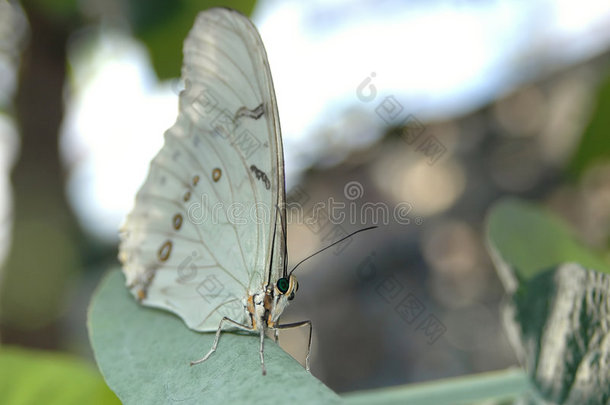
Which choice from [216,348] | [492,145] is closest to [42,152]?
[216,348]

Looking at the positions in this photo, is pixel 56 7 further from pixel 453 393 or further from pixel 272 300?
pixel 453 393

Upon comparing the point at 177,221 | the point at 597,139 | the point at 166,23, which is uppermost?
the point at 166,23

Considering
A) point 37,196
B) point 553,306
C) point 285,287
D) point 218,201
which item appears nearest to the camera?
point 553,306

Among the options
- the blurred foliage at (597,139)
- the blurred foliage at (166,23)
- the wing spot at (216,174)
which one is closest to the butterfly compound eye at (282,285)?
the wing spot at (216,174)

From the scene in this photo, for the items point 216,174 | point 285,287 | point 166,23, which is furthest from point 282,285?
point 166,23

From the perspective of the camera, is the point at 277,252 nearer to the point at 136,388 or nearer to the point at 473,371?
the point at 136,388

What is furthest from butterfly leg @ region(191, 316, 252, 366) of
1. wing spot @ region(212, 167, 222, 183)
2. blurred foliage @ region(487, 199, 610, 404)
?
blurred foliage @ region(487, 199, 610, 404)

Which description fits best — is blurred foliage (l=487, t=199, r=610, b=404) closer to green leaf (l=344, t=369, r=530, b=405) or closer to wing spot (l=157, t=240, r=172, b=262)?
green leaf (l=344, t=369, r=530, b=405)

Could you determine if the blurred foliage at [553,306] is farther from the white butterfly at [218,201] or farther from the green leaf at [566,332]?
the white butterfly at [218,201]
